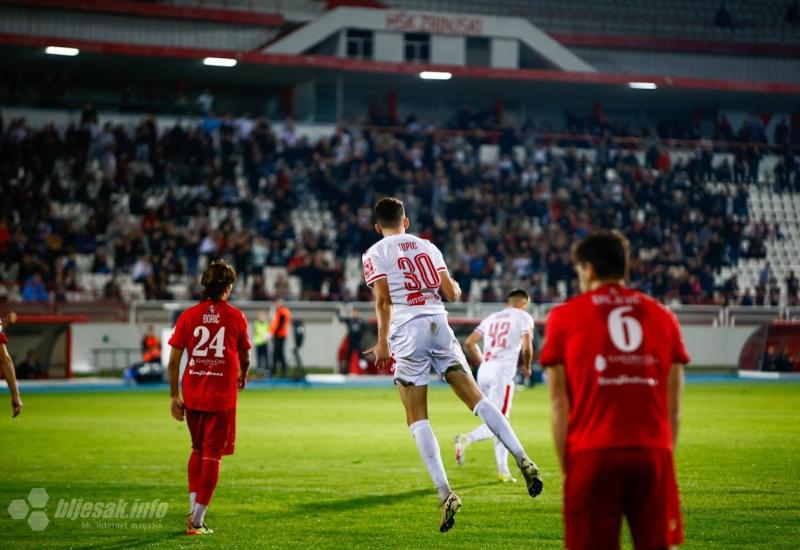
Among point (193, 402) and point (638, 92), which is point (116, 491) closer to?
point (193, 402)

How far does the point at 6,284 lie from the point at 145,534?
2683cm

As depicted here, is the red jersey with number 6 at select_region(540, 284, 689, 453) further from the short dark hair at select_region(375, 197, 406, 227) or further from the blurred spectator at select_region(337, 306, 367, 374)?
the blurred spectator at select_region(337, 306, 367, 374)

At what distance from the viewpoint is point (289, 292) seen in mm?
38562

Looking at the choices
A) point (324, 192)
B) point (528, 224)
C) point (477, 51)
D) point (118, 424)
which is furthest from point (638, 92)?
point (118, 424)

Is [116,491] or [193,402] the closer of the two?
[193,402]

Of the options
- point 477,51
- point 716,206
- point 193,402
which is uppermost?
point 477,51

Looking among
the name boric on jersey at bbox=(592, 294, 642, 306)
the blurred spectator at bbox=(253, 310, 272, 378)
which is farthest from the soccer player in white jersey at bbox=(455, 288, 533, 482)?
the blurred spectator at bbox=(253, 310, 272, 378)

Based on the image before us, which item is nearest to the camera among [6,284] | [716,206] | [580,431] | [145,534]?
[580,431]

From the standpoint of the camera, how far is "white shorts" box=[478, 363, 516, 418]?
1458cm

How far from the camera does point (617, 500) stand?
17.6 feet

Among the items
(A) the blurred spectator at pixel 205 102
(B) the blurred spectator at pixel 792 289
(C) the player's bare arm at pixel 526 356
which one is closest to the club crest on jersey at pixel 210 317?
(C) the player's bare arm at pixel 526 356

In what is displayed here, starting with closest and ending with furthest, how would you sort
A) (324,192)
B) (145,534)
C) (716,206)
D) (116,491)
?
(145,534), (116,491), (324,192), (716,206)

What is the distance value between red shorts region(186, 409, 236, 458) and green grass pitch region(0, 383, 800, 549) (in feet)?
2.21

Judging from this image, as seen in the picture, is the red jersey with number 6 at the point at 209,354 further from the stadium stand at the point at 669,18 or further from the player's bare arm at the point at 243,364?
the stadium stand at the point at 669,18
